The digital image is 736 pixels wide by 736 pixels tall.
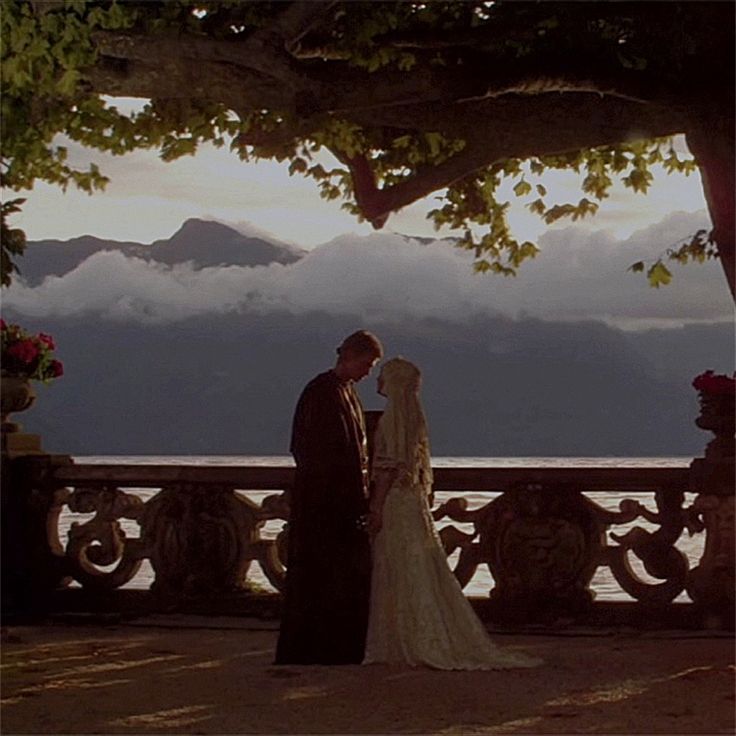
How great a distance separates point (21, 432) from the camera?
15227mm

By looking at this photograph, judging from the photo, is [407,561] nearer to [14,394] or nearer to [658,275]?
[658,275]

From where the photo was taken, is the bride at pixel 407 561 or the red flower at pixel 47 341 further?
the red flower at pixel 47 341

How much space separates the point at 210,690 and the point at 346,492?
6.00 ft

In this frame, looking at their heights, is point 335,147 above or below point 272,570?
above

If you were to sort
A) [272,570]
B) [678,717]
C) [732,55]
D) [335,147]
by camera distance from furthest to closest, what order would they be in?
[272,570], [335,147], [732,55], [678,717]

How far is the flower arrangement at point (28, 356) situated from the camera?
14.7 meters

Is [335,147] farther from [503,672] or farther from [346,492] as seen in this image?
[503,672]

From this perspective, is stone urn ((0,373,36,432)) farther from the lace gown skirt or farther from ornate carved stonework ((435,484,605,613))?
the lace gown skirt

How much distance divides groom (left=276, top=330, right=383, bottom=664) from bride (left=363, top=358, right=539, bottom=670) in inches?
5.1

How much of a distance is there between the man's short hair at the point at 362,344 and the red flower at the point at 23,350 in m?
4.45

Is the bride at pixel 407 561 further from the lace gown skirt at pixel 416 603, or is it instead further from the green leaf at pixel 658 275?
the green leaf at pixel 658 275

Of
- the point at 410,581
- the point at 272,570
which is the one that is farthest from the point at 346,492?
the point at 272,570

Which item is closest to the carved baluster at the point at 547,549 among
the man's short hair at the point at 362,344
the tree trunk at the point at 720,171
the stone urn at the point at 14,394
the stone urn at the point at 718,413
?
the stone urn at the point at 718,413

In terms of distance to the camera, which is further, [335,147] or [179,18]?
[335,147]
